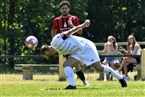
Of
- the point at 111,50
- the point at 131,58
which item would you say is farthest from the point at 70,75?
the point at 111,50

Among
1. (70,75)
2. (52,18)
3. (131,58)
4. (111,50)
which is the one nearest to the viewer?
(70,75)

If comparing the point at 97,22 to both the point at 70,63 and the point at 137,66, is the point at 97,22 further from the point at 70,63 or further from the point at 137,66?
the point at 70,63

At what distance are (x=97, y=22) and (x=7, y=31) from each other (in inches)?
361

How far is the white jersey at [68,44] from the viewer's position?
13.9 metres

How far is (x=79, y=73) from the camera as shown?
50.9 feet

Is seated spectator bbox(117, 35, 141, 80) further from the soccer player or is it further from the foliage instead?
the foliage

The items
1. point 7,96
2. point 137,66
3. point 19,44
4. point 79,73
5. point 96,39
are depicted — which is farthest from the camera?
point 96,39

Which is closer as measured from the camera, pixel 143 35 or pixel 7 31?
pixel 7 31

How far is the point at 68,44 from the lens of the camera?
14000mm

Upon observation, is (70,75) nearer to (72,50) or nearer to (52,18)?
(72,50)

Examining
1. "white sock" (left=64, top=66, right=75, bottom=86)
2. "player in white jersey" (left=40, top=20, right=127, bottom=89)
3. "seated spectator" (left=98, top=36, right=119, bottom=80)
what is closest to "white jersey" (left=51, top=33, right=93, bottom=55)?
"player in white jersey" (left=40, top=20, right=127, bottom=89)

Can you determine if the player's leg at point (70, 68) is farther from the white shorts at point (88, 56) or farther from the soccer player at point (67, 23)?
the soccer player at point (67, 23)

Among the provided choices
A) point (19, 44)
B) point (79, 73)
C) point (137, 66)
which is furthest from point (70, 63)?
point (19, 44)

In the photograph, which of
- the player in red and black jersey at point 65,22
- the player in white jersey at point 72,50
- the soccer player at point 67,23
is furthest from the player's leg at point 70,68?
the player in red and black jersey at point 65,22
